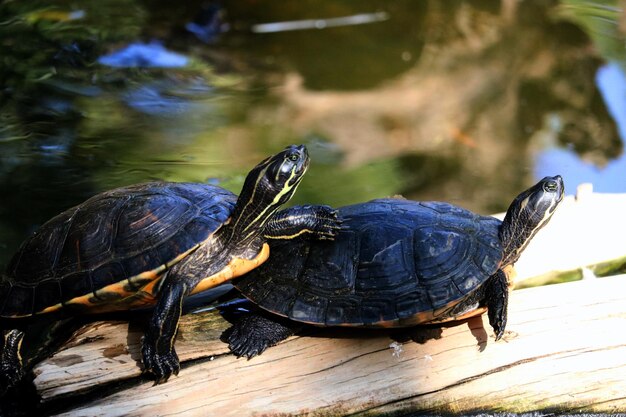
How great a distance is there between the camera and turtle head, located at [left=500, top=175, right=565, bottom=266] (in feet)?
10.3

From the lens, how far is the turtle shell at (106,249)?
9.61 ft

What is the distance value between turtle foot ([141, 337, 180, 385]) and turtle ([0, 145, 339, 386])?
0.04 feet

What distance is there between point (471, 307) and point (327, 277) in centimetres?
66

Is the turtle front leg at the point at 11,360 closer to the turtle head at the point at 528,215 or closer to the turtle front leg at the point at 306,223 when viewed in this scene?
the turtle front leg at the point at 306,223

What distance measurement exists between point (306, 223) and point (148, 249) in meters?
0.71

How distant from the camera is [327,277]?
3.00 meters

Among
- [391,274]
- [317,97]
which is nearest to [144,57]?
[317,97]

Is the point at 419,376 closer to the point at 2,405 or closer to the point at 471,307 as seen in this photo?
the point at 471,307

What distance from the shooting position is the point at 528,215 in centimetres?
313

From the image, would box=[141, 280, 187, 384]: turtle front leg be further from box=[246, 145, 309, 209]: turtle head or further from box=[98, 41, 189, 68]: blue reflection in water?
box=[98, 41, 189, 68]: blue reflection in water

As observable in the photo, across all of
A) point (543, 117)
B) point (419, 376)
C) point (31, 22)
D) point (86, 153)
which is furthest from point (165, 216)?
point (31, 22)

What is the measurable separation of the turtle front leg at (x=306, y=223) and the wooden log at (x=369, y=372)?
46 cm

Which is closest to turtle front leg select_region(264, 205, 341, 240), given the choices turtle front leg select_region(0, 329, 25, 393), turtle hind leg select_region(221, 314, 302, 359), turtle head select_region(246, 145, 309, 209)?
turtle head select_region(246, 145, 309, 209)

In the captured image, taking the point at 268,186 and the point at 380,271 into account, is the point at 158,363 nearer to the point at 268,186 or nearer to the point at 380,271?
the point at 268,186
